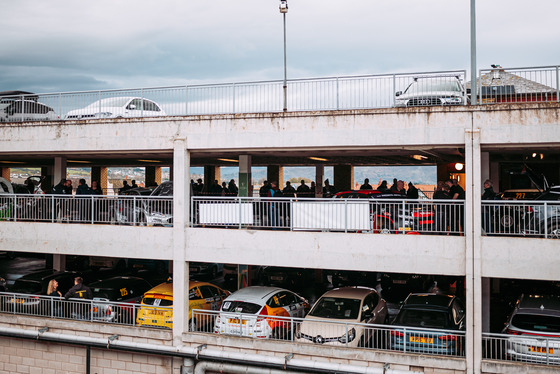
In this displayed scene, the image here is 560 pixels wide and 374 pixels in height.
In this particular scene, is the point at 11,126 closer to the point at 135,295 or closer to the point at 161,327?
the point at 135,295

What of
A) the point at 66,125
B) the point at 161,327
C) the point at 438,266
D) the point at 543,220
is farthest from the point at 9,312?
the point at 543,220

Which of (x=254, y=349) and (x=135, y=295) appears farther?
(x=135, y=295)

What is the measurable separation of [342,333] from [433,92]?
682cm

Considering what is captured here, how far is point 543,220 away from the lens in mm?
12273

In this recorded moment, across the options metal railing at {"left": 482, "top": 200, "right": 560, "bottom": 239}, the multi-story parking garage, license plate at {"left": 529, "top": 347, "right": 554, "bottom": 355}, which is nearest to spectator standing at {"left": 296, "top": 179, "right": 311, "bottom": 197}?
the multi-story parking garage

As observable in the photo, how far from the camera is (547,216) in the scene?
40.0ft

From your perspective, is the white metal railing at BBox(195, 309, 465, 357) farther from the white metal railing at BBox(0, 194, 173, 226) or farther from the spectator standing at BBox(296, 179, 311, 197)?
the spectator standing at BBox(296, 179, 311, 197)

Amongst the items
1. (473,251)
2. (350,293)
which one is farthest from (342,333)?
(473,251)

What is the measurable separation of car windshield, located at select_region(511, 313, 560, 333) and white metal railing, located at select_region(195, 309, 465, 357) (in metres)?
1.30

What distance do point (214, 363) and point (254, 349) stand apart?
1206mm

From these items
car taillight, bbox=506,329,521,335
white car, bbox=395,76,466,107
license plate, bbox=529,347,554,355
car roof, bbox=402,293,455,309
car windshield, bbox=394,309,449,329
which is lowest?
license plate, bbox=529,347,554,355

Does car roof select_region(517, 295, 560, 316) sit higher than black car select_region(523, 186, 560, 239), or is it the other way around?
black car select_region(523, 186, 560, 239)

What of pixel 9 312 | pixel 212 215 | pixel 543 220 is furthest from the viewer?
pixel 9 312

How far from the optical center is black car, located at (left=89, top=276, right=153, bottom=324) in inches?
581
